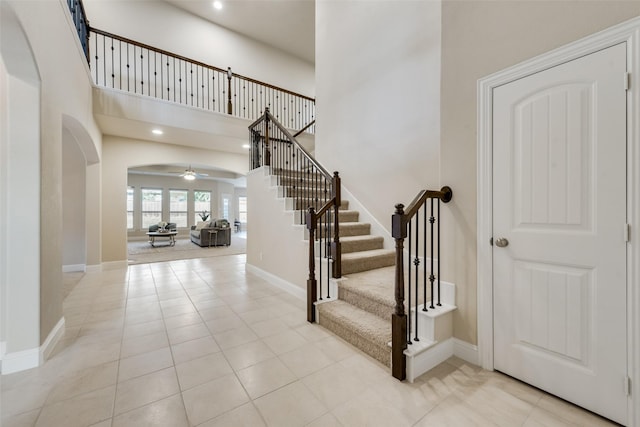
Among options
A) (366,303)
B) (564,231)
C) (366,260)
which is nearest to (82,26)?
(366,260)

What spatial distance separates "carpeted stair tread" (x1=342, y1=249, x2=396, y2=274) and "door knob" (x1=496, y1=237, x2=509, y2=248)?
1.59 meters

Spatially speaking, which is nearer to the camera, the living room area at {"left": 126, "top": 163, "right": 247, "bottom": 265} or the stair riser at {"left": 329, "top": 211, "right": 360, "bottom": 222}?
the stair riser at {"left": 329, "top": 211, "right": 360, "bottom": 222}

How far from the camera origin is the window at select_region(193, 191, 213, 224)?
12.6 m

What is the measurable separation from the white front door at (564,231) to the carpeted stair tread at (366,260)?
1.54 m

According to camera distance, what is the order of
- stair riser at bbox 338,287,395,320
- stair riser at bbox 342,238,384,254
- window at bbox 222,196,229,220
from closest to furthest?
stair riser at bbox 338,287,395,320, stair riser at bbox 342,238,384,254, window at bbox 222,196,229,220

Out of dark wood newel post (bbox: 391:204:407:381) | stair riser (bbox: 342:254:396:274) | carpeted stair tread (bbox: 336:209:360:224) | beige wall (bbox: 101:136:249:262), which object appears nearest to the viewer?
dark wood newel post (bbox: 391:204:407:381)

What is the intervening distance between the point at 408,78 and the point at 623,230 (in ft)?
8.98

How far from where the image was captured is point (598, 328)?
4.93 feet

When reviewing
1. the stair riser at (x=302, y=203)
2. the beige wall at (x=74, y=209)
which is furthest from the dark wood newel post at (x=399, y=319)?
the beige wall at (x=74, y=209)

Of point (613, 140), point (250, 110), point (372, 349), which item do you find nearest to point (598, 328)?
point (613, 140)

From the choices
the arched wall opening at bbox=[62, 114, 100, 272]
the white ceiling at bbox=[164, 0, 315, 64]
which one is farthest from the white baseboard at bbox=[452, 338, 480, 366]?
the white ceiling at bbox=[164, 0, 315, 64]

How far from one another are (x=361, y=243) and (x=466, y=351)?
1.77m

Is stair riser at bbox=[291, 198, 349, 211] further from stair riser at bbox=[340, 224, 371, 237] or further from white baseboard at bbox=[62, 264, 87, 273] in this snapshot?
white baseboard at bbox=[62, 264, 87, 273]

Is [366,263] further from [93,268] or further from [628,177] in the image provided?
[93,268]
